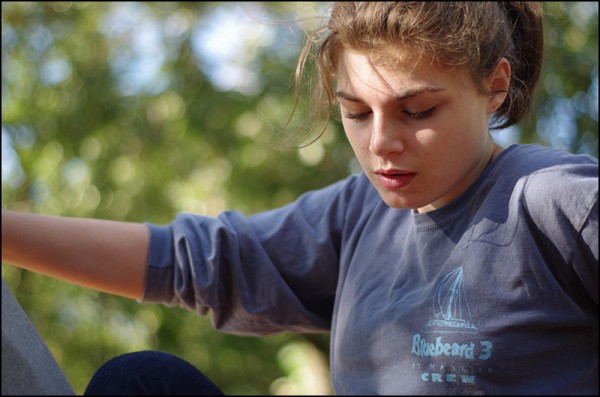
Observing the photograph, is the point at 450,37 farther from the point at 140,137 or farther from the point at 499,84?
the point at 140,137

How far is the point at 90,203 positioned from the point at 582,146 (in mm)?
1828

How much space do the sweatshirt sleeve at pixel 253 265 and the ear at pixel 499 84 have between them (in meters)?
0.35

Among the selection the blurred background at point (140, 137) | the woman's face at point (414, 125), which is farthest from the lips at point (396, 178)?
the blurred background at point (140, 137)

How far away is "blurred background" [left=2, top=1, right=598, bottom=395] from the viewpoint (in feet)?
10.3

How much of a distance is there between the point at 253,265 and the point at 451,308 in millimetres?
434

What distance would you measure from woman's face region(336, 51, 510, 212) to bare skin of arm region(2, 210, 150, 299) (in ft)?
1.53

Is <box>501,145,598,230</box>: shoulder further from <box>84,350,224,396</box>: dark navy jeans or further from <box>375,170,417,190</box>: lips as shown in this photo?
<box>84,350,224,396</box>: dark navy jeans

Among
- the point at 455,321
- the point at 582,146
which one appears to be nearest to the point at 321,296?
the point at 455,321

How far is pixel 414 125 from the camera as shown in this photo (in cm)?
121

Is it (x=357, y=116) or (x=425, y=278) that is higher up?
(x=357, y=116)

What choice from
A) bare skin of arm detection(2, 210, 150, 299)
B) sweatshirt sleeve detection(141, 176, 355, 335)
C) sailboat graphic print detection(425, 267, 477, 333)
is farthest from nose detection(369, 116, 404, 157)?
bare skin of arm detection(2, 210, 150, 299)

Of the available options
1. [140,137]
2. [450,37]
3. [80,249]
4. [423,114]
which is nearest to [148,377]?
[80,249]

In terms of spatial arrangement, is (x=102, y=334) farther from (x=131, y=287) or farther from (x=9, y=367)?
(x=9, y=367)

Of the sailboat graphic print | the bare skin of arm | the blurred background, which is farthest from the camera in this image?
the blurred background
